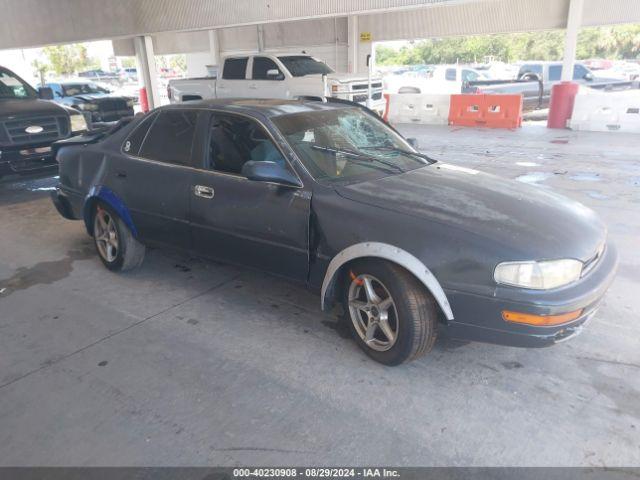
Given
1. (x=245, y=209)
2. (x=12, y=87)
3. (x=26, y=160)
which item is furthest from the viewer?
(x=12, y=87)

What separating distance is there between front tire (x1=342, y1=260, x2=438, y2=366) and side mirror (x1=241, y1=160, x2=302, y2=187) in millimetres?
704

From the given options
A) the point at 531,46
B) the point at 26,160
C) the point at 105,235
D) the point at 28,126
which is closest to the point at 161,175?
the point at 105,235

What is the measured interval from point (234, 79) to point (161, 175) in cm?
1002

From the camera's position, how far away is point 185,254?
4.21 m

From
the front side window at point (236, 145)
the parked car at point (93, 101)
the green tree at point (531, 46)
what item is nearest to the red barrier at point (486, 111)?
the parked car at point (93, 101)

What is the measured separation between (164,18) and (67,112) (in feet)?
32.4

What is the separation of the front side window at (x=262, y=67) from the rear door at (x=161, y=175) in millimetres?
9069

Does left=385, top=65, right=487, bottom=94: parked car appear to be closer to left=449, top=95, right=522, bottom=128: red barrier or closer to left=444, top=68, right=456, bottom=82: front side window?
left=444, top=68, right=456, bottom=82: front side window

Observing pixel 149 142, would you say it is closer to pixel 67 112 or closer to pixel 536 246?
pixel 536 246

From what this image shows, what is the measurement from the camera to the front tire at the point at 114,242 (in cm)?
450

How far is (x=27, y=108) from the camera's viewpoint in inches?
316

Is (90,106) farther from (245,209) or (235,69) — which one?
(245,209)

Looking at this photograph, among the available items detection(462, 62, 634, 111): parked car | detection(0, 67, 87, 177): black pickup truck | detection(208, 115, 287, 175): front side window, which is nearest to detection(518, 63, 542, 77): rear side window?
detection(462, 62, 634, 111): parked car

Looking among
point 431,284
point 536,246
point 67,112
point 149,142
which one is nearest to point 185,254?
point 149,142
